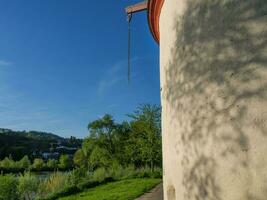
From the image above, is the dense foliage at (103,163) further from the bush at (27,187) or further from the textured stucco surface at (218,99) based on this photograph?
the textured stucco surface at (218,99)

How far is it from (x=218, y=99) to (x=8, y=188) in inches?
509

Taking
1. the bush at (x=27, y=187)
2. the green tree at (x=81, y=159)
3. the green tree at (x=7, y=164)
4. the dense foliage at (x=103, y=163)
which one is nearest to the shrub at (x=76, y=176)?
the dense foliage at (x=103, y=163)

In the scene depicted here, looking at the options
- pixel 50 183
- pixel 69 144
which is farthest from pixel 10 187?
pixel 69 144

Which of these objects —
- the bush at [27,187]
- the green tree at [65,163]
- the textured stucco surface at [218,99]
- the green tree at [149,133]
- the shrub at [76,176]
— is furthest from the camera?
the green tree at [65,163]

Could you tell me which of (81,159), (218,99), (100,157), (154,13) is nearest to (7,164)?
(81,159)

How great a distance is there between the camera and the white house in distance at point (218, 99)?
13.2 ft

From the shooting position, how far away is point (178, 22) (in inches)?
214

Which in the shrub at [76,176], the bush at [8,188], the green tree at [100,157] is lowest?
the bush at [8,188]

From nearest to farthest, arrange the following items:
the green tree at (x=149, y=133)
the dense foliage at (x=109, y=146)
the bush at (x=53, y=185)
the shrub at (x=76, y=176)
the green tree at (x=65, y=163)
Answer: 1. the bush at (x=53, y=185)
2. the shrub at (x=76, y=176)
3. the green tree at (x=149, y=133)
4. the dense foliage at (x=109, y=146)
5. the green tree at (x=65, y=163)

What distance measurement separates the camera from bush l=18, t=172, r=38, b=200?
16.2 meters

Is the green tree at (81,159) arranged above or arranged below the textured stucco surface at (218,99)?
above

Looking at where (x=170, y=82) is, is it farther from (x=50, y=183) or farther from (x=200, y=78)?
(x=50, y=183)

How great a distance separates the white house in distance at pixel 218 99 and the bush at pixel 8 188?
11.2 meters

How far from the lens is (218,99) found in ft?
14.8
